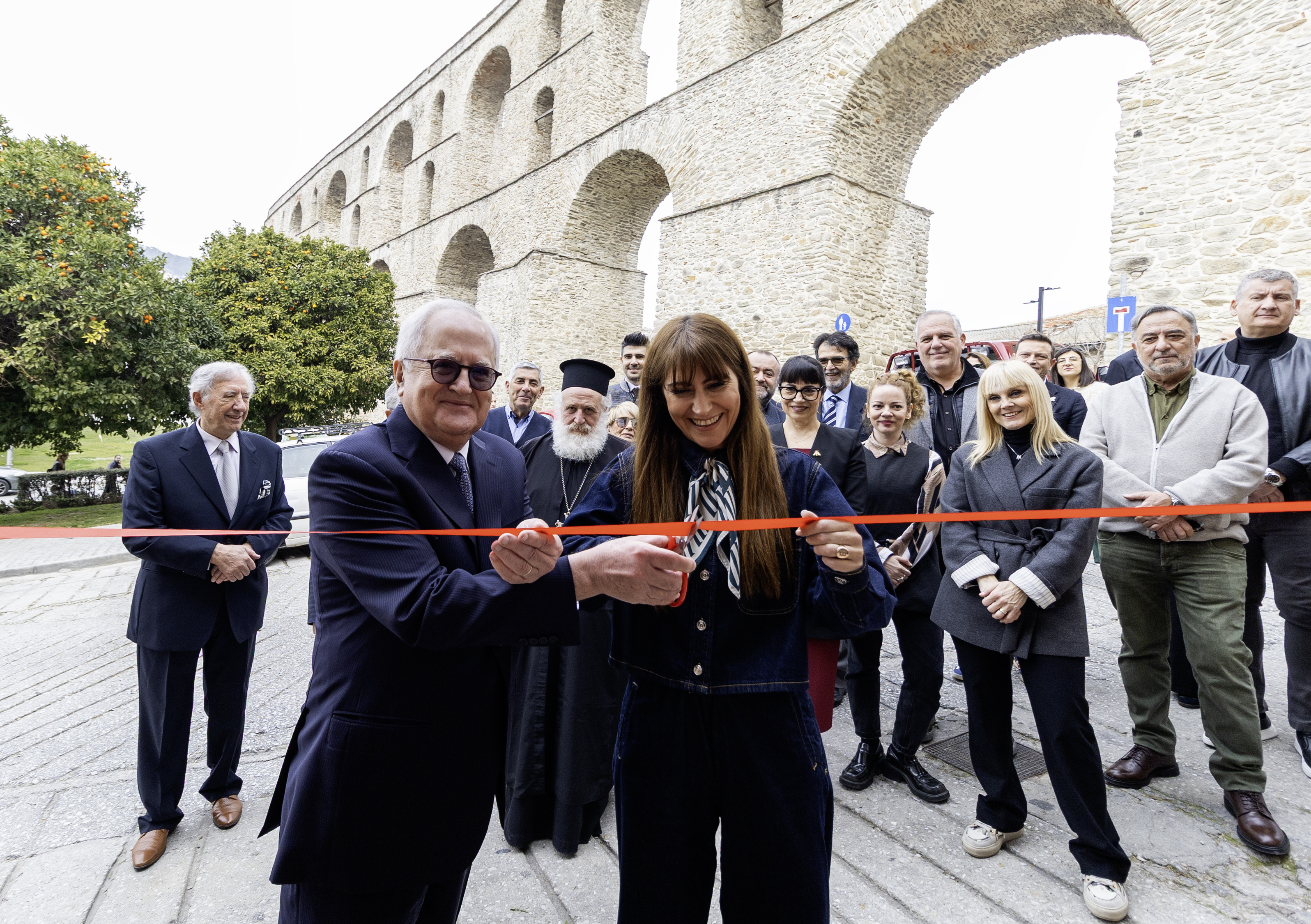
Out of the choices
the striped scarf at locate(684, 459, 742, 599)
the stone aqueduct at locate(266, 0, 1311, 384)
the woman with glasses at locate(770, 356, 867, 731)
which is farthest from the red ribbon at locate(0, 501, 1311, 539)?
the stone aqueduct at locate(266, 0, 1311, 384)

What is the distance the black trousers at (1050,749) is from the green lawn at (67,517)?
1373 centimetres

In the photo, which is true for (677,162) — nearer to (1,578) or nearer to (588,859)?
(1,578)

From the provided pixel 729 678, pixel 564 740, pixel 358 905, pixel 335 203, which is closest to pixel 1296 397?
pixel 729 678

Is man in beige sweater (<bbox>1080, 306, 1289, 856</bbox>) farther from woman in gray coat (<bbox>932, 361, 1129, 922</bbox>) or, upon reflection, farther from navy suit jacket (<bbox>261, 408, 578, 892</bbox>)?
navy suit jacket (<bbox>261, 408, 578, 892</bbox>)

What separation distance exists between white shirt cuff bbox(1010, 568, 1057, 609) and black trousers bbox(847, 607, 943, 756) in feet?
2.52

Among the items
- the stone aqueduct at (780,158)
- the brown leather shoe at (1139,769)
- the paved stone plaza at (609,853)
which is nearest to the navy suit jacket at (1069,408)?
the paved stone plaza at (609,853)

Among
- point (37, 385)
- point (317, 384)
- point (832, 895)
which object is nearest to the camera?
point (832, 895)

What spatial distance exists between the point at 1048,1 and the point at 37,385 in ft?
59.0

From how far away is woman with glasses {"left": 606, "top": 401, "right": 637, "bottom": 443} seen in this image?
4.19 meters

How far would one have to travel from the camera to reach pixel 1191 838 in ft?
8.75

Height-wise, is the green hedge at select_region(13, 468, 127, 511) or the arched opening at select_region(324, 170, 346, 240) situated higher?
the arched opening at select_region(324, 170, 346, 240)

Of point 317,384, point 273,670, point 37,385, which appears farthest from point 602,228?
point 273,670

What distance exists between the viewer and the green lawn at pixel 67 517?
12.1 metres

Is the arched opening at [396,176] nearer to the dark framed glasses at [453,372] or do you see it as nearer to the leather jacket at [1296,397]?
the leather jacket at [1296,397]
